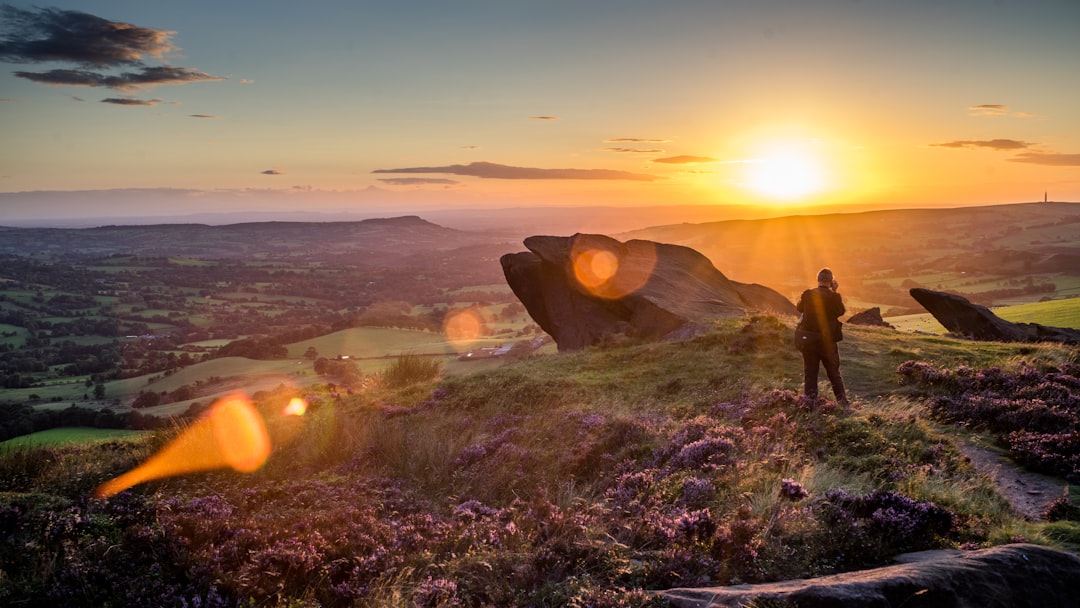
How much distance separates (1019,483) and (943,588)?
6.42 metres

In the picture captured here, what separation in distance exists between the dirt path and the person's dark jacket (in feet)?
10.5

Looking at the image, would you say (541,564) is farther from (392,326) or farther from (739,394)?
(392,326)

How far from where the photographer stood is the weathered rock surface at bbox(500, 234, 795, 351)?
25594mm

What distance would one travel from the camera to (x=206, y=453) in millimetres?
10070

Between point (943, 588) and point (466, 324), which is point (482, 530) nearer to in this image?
point (943, 588)

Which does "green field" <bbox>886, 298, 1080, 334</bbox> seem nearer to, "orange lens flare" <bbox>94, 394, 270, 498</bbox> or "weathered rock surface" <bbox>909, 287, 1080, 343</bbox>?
"weathered rock surface" <bbox>909, 287, 1080, 343</bbox>

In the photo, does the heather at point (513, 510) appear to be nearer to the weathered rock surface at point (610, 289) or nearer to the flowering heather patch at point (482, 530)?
the flowering heather patch at point (482, 530)

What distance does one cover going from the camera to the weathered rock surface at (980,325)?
931 inches

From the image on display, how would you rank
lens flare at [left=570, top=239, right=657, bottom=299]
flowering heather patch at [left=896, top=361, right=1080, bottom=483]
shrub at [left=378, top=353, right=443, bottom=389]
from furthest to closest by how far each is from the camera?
lens flare at [left=570, top=239, right=657, bottom=299] < shrub at [left=378, top=353, right=443, bottom=389] < flowering heather patch at [left=896, top=361, right=1080, bottom=483]

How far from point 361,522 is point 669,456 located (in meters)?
4.92

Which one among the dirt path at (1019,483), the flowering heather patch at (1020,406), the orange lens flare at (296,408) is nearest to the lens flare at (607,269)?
the flowering heather patch at (1020,406)

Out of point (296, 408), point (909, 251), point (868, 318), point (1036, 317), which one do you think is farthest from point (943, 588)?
point (909, 251)

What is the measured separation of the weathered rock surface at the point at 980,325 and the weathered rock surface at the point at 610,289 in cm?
883

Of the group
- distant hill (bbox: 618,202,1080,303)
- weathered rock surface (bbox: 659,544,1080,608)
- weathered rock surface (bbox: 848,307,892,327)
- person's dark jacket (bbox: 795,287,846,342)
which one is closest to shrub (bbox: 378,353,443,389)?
person's dark jacket (bbox: 795,287,846,342)
